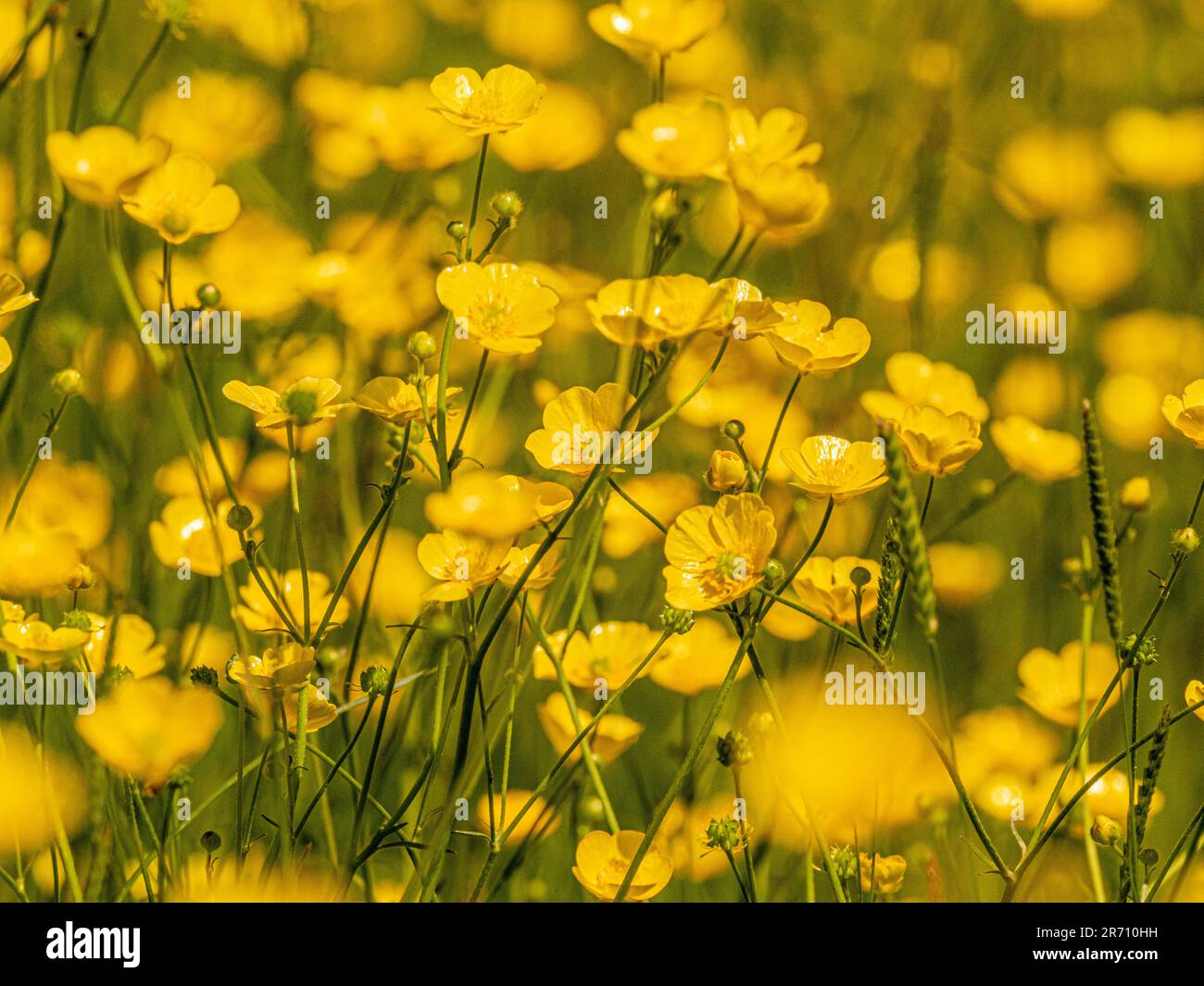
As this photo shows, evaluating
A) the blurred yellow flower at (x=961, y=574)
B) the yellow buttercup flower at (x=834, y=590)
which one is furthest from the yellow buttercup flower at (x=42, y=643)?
the blurred yellow flower at (x=961, y=574)

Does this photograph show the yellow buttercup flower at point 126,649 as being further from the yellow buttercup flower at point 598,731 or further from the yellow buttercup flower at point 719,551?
the yellow buttercup flower at point 719,551

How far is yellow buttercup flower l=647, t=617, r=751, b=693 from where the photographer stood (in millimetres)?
982

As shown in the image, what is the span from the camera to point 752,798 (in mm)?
993

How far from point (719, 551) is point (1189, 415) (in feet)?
1.11

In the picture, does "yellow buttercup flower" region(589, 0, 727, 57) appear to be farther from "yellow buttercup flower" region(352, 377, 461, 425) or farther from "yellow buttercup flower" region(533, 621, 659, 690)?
"yellow buttercup flower" region(533, 621, 659, 690)

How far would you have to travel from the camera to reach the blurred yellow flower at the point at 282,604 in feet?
2.92

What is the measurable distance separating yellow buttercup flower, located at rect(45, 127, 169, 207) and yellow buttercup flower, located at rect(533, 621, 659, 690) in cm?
46

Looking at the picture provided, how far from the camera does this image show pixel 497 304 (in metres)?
0.84

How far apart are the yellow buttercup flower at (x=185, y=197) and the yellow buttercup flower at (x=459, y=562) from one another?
31cm

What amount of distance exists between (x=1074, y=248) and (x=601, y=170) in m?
0.67

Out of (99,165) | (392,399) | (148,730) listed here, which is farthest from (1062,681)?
(99,165)

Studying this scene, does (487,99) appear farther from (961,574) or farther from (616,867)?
(961,574)

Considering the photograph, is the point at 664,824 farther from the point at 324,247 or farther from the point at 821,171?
the point at 821,171

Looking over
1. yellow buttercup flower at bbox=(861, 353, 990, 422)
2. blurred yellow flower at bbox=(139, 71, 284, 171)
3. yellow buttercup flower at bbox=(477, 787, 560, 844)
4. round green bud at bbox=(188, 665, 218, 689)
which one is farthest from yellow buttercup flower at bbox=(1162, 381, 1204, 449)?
blurred yellow flower at bbox=(139, 71, 284, 171)
